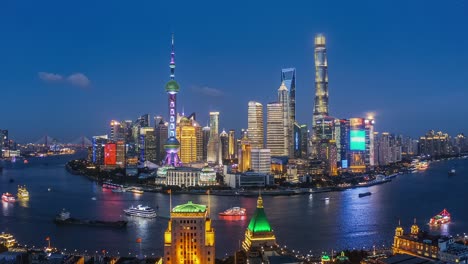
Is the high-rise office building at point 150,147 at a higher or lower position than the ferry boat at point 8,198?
higher

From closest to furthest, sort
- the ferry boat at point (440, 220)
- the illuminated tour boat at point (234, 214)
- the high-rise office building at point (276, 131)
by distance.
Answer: the ferry boat at point (440, 220) < the illuminated tour boat at point (234, 214) < the high-rise office building at point (276, 131)

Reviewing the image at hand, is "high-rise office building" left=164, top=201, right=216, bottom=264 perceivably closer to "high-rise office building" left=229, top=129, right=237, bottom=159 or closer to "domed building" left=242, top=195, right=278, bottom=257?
"domed building" left=242, top=195, right=278, bottom=257

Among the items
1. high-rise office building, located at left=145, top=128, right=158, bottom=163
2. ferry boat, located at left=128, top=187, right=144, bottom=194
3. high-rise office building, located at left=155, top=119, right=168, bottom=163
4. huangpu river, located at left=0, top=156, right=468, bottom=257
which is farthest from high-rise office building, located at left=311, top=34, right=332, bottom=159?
ferry boat, located at left=128, top=187, right=144, bottom=194

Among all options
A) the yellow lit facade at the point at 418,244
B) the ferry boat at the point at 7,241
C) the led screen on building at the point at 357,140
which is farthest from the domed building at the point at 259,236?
the led screen on building at the point at 357,140

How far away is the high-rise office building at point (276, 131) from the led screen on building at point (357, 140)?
5.71m

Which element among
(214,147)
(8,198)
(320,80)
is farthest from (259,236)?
(320,80)

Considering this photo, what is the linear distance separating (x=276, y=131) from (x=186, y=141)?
7460 mm

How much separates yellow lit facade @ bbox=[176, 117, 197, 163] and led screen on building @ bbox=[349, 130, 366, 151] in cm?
1305

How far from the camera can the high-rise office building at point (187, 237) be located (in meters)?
8.94

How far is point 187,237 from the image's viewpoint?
8984 mm

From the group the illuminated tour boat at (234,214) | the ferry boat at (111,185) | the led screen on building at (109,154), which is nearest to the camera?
the illuminated tour boat at (234,214)

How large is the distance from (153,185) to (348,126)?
21769mm

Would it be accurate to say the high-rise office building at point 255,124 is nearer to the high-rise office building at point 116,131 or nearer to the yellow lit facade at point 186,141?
the yellow lit facade at point 186,141

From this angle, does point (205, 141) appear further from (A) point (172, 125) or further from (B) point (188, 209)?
(B) point (188, 209)
